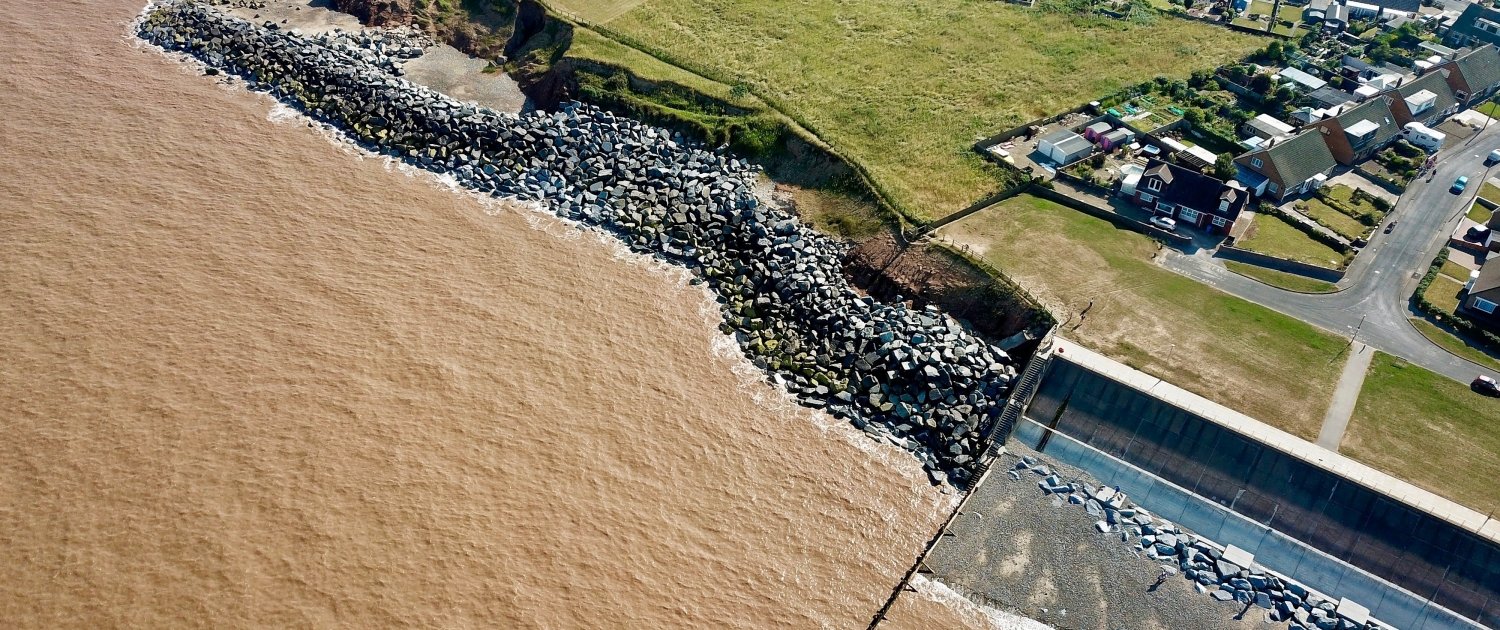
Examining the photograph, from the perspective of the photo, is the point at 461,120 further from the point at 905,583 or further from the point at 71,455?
the point at 905,583

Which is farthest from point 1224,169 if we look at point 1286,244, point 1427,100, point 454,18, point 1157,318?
point 454,18

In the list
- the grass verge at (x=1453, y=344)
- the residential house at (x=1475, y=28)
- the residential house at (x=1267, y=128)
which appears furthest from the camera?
the residential house at (x=1475, y=28)

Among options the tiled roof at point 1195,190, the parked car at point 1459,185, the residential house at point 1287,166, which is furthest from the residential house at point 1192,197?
the parked car at point 1459,185

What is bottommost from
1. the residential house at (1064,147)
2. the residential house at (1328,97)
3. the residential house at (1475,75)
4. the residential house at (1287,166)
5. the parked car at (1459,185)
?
the residential house at (1064,147)

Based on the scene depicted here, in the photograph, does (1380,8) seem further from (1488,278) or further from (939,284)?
(939,284)

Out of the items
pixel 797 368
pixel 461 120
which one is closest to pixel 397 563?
pixel 797 368

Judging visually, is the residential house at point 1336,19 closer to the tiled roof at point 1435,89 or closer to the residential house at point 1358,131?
the tiled roof at point 1435,89

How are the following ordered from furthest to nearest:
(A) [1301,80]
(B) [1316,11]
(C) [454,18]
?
(B) [1316,11], (C) [454,18], (A) [1301,80]

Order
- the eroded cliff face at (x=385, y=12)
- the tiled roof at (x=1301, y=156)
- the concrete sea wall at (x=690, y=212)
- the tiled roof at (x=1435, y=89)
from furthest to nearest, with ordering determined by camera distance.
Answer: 1. the eroded cliff face at (x=385, y=12)
2. the tiled roof at (x=1435, y=89)
3. the tiled roof at (x=1301, y=156)
4. the concrete sea wall at (x=690, y=212)
